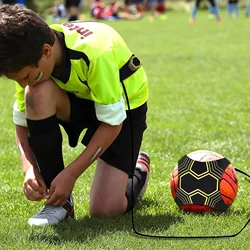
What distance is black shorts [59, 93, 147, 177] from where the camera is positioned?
10.5 ft

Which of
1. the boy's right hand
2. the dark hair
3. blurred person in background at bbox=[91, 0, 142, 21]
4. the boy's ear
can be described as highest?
the dark hair

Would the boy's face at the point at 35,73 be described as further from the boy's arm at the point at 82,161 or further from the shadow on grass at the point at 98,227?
the shadow on grass at the point at 98,227

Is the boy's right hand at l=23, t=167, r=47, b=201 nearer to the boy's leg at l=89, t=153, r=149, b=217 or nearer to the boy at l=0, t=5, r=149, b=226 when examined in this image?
the boy at l=0, t=5, r=149, b=226

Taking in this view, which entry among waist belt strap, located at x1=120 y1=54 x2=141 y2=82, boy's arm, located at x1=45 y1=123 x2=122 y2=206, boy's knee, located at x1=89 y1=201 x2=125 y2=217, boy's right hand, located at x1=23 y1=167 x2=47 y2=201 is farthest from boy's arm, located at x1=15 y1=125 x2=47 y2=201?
waist belt strap, located at x1=120 y1=54 x2=141 y2=82

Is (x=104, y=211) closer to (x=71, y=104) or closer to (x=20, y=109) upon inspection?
(x=71, y=104)

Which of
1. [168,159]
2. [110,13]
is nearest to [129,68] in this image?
[168,159]

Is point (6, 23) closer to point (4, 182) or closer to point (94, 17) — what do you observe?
point (4, 182)

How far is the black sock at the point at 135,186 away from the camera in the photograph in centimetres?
331

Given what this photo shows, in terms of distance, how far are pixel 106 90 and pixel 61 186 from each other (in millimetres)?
489

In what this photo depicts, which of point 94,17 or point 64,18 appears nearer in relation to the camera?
point 94,17

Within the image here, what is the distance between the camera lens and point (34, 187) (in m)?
3.05

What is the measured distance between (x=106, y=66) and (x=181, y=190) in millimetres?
819

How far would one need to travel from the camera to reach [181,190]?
130 inches

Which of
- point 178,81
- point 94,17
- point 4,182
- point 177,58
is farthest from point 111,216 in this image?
point 94,17
